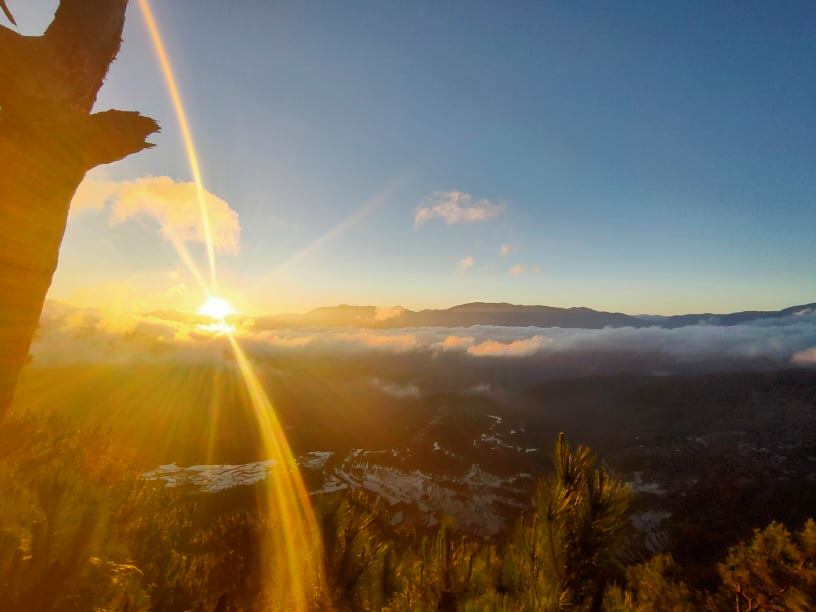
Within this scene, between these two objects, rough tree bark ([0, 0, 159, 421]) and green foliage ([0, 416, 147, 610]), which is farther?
green foliage ([0, 416, 147, 610])

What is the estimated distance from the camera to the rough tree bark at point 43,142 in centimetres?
237

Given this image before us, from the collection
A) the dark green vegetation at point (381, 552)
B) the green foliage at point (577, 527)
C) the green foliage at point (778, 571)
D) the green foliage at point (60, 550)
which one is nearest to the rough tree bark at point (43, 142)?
the green foliage at point (60, 550)

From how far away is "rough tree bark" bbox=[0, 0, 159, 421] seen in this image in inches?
93.4

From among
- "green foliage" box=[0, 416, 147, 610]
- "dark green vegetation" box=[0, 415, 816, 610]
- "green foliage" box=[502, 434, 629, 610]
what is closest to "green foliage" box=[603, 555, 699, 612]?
"dark green vegetation" box=[0, 415, 816, 610]

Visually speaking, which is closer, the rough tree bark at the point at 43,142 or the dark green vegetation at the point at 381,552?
the rough tree bark at the point at 43,142

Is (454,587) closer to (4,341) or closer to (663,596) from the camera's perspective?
(4,341)

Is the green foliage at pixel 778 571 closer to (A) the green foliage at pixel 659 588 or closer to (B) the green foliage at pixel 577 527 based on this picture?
(A) the green foliage at pixel 659 588

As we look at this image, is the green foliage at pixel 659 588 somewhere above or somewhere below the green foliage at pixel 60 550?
below

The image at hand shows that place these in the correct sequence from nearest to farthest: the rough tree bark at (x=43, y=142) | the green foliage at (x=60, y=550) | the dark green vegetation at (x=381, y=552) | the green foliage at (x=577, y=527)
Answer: the rough tree bark at (x=43, y=142) → the green foliage at (x=60, y=550) → the dark green vegetation at (x=381, y=552) → the green foliage at (x=577, y=527)

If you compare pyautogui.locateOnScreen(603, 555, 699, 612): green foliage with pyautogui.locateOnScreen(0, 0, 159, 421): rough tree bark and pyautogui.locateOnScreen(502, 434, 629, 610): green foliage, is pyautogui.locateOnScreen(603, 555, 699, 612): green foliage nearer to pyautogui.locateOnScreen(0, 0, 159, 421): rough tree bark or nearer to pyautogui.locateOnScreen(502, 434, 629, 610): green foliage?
pyautogui.locateOnScreen(502, 434, 629, 610): green foliage

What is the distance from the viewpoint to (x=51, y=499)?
4.39m

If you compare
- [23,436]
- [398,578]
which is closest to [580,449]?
[398,578]

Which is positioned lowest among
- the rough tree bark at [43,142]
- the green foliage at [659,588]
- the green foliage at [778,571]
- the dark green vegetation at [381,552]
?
the green foliage at [659,588]

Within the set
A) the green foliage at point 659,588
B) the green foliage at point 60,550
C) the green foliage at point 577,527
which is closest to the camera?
the green foliage at point 60,550
